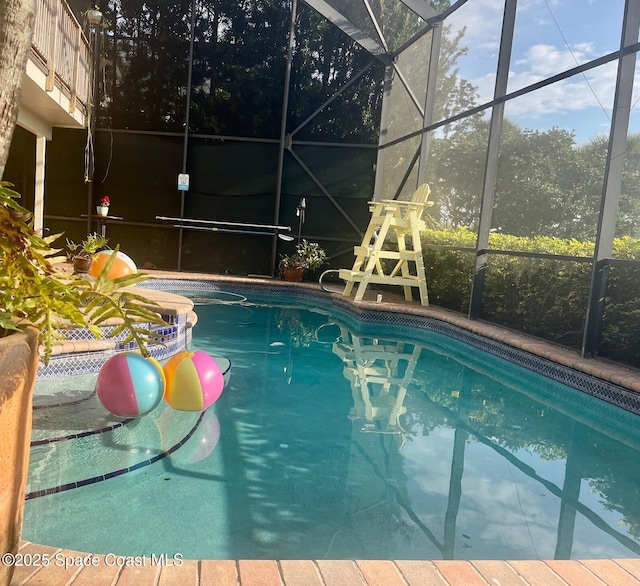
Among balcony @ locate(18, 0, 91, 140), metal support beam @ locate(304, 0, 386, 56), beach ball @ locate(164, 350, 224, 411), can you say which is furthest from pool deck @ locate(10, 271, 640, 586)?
metal support beam @ locate(304, 0, 386, 56)

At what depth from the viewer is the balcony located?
498 cm

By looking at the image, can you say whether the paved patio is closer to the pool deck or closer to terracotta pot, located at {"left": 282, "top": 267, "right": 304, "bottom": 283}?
the pool deck

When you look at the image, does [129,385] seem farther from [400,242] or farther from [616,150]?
[400,242]

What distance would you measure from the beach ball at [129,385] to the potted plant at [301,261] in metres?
6.78

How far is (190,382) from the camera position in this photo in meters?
2.63

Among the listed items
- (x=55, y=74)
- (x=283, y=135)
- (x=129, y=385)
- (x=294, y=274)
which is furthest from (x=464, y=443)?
(x=283, y=135)

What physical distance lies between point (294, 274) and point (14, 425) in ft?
27.0

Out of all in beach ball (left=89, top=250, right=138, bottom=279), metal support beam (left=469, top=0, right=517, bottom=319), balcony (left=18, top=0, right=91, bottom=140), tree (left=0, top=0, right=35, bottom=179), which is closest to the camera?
tree (left=0, top=0, right=35, bottom=179)

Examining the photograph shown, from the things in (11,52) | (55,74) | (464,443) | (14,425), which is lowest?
(464,443)

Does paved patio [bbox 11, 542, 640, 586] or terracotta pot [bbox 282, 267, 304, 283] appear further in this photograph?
terracotta pot [bbox 282, 267, 304, 283]

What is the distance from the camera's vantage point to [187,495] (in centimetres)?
204

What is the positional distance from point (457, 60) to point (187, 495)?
7.22 meters

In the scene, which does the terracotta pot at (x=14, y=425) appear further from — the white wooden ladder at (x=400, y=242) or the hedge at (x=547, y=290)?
the white wooden ladder at (x=400, y=242)

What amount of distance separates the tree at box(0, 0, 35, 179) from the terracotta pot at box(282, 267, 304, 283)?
8.25m
